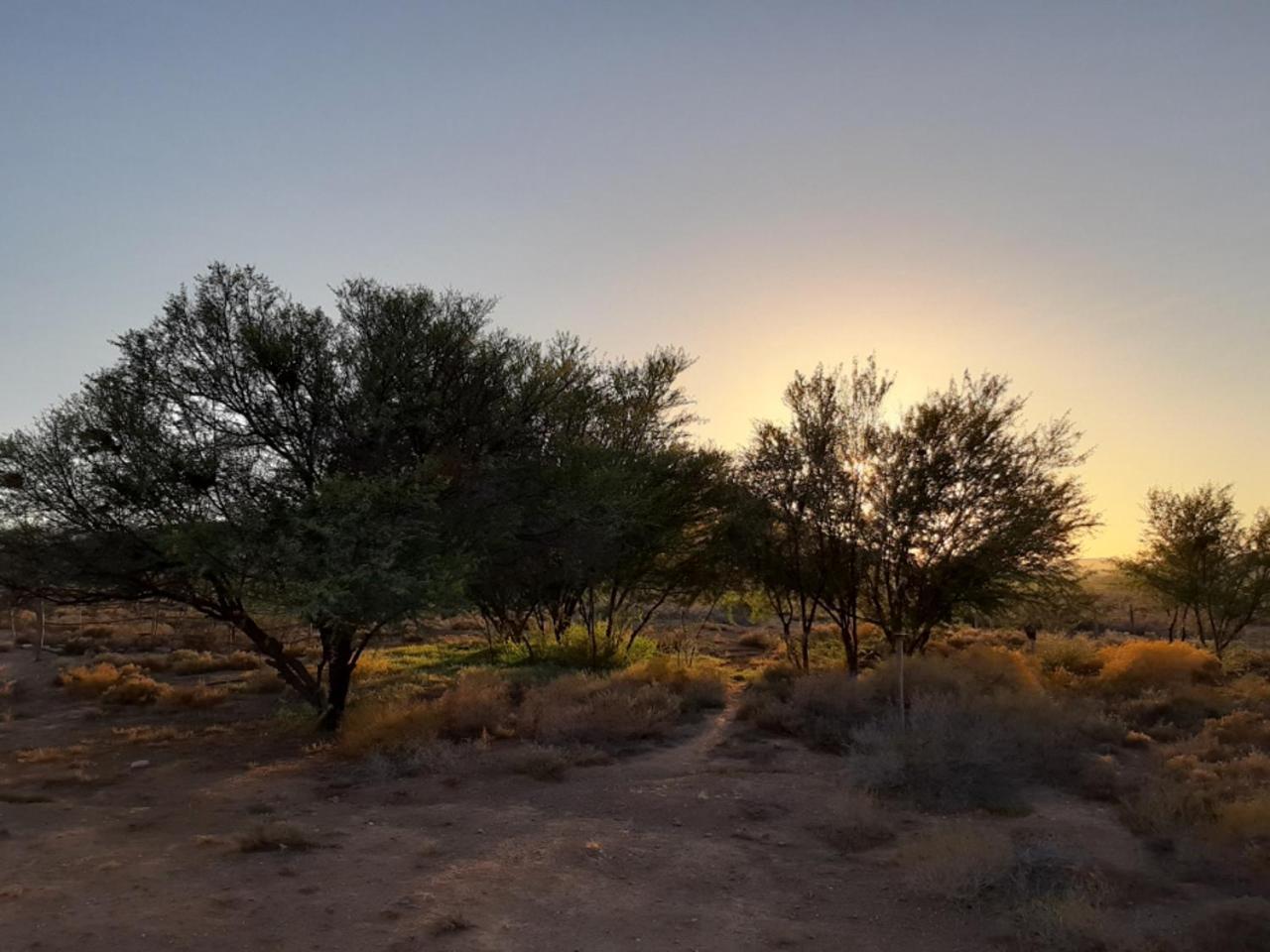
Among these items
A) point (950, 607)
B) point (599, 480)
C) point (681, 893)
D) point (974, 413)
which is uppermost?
point (974, 413)

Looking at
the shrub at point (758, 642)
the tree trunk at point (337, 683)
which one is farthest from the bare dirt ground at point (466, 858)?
the shrub at point (758, 642)

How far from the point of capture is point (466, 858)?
32.5 ft

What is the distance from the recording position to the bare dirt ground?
7836mm

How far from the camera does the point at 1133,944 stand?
289 inches

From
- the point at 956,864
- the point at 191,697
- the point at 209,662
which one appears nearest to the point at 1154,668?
the point at 956,864

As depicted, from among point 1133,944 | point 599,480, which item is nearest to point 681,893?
point 1133,944

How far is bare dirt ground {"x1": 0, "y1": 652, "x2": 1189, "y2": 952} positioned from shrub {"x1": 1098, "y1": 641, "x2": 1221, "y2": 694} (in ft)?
39.3

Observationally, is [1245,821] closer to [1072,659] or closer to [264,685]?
A: [1072,659]

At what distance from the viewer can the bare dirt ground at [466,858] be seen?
7.84 m

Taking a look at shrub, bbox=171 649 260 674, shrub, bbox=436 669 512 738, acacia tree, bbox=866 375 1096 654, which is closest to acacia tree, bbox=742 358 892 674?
acacia tree, bbox=866 375 1096 654

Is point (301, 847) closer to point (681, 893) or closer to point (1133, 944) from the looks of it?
point (681, 893)

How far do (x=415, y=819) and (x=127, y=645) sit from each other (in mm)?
31609

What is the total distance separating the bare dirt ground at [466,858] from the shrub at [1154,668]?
11980 millimetres

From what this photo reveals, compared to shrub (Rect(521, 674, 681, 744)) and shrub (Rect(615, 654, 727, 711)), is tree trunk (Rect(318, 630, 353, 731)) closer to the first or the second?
shrub (Rect(521, 674, 681, 744))
